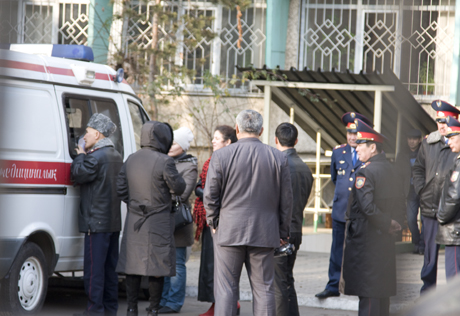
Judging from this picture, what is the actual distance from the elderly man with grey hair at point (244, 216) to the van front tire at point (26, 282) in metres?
1.66

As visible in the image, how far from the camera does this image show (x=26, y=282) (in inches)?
199

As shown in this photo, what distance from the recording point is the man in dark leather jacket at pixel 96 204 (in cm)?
528

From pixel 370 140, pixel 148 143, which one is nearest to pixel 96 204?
pixel 148 143

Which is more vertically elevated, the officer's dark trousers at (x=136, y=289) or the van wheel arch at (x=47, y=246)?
the van wheel arch at (x=47, y=246)

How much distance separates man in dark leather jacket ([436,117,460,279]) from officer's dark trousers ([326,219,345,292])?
4.38ft

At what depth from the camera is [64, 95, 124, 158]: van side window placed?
219 inches

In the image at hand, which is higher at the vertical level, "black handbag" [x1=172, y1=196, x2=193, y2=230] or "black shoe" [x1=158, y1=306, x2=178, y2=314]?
"black handbag" [x1=172, y1=196, x2=193, y2=230]

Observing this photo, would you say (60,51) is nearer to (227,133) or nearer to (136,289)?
(227,133)

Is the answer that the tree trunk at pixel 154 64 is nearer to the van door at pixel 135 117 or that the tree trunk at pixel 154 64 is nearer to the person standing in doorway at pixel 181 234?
the van door at pixel 135 117

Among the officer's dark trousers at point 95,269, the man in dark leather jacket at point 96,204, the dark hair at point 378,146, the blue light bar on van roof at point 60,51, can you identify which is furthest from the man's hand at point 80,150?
the dark hair at point 378,146

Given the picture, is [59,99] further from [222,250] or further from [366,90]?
[366,90]

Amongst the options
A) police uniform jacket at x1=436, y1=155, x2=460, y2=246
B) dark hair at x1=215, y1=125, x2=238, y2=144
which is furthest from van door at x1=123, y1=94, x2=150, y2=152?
police uniform jacket at x1=436, y1=155, x2=460, y2=246

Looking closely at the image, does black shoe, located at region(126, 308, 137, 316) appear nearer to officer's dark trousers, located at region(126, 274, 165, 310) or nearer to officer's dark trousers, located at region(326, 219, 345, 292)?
→ officer's dark trousers, located at region(126, 274, 165, 310)

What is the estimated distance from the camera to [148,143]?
203 inches
